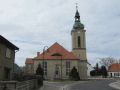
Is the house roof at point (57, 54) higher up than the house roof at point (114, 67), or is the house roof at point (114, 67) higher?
the house roof at point (57, 54)

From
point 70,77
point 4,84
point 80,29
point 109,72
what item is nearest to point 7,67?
point 4,84

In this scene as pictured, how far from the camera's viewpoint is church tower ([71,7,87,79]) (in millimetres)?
92775

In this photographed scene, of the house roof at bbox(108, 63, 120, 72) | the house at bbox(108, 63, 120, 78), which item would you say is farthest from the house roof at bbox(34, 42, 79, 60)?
the house at bbox(108, 63, 120, 78)

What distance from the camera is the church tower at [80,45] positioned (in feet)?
304

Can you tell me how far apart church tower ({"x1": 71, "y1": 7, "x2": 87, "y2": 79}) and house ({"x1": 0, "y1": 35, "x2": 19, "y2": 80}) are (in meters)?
54.3

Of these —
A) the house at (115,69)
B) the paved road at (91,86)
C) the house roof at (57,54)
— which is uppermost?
the house roof at (57,54)

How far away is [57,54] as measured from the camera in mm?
90438

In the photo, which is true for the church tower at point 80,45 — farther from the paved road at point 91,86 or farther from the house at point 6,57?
A: the house at point 6,57

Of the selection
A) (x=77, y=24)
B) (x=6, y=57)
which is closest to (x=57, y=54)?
(x=77, y=24)

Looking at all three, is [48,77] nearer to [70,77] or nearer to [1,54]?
[70,77]

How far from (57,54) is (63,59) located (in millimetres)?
2740

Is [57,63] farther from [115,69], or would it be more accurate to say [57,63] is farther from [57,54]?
[115,69]

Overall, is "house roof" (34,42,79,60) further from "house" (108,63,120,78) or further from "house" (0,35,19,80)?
"house" (108,63,120,78)

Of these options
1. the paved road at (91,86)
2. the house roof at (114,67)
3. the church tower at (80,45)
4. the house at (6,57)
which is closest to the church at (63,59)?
the church tower at (80,45)
